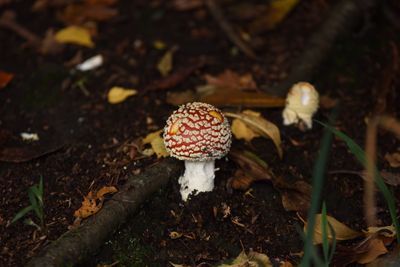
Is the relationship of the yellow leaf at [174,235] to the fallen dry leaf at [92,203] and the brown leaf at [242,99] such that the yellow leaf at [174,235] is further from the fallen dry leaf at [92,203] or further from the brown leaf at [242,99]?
the brown leaf at [242,99]

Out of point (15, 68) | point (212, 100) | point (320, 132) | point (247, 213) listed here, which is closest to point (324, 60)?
point (320, 132)

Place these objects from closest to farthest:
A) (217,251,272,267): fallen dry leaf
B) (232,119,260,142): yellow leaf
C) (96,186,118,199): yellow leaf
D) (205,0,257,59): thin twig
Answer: (217,251,272,267): fallen dry leaf
(96,186,118,199): yellow leaf
(232,119,260,142): yellow leaf
(205,0,257,59): thin twig

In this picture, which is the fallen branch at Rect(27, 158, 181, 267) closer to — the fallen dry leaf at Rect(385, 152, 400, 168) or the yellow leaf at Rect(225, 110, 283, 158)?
the yellow leaf at Rect(225, 110, 283, 158)

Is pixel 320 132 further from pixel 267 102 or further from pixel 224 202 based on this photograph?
pixel 224 202

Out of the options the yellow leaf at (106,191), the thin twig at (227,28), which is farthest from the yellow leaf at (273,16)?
the yellow leaf at (106,191)

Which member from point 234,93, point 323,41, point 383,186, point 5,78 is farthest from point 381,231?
point 5,78

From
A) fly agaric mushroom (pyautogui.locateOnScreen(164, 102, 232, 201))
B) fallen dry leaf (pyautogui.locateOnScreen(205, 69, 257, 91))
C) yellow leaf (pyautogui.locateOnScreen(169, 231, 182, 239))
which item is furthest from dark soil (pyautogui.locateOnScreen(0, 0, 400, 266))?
fly agaric mushroom (pyautogui.locateOnScreen(164, 102, 232, 201))
